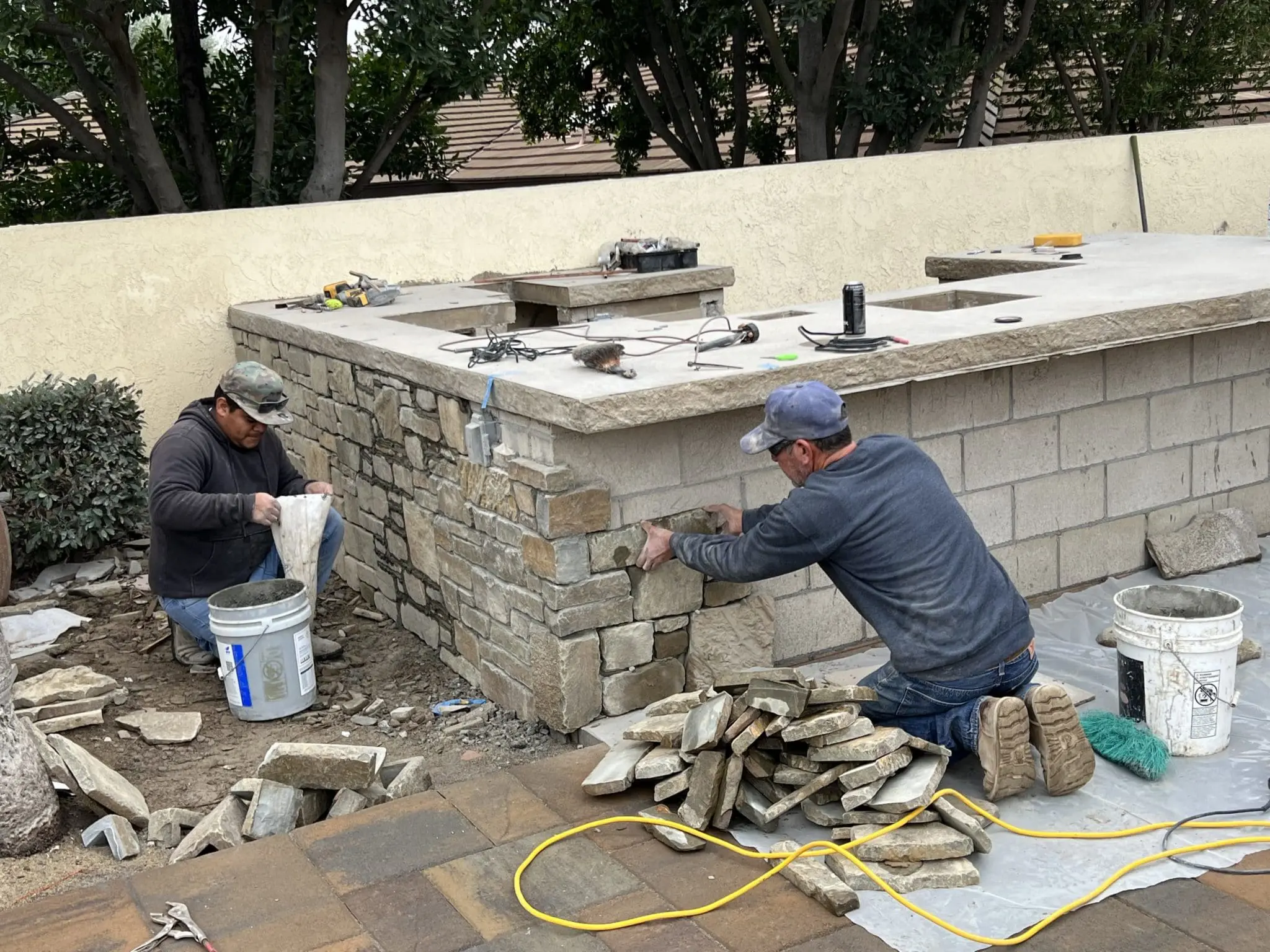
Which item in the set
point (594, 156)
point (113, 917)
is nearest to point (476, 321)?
point (113, 917)

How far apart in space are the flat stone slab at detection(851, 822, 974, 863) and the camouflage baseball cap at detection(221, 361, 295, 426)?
3205mm

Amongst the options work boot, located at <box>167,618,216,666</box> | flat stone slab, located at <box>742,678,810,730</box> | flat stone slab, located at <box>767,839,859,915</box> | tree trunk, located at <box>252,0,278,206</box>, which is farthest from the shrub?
flat stone slab, located at <box>767,839,859,915</box>

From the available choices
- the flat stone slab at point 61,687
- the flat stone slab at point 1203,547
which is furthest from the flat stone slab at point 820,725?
the flat stone slab at point 61,687

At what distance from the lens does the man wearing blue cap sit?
4.11 metres

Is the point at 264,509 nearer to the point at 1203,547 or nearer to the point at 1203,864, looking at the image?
the point at 1203,864

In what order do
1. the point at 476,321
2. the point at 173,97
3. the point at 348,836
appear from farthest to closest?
1. the point at 173,97
2. the point at 476,321
3. the point at 348,836

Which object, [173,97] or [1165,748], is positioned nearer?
[1165,748]

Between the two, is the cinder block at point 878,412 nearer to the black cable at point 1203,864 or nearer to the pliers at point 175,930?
the black cable at point 1203,864

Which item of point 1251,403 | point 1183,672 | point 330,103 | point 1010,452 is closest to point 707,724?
point 1183,672

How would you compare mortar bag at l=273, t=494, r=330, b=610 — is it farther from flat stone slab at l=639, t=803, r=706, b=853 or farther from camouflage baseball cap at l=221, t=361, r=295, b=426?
flat stone slab at l=639, t=803, r=706, b=853

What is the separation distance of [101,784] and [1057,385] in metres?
4.12

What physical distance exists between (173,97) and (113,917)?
983 centimetres

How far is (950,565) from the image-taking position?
13.6 ft

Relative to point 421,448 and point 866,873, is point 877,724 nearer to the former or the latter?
point 866,873
